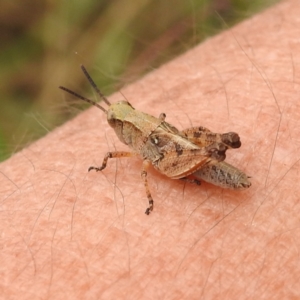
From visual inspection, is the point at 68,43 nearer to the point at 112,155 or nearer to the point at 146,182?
the point at 112,155

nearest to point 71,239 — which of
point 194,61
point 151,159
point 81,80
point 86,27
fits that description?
point 151,159

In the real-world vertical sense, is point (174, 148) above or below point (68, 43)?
below

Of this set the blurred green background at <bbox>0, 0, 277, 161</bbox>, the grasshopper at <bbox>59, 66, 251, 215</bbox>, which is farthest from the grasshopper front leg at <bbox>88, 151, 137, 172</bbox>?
the blurred green background at <bbox>0, 0, 277, 161</bbox>

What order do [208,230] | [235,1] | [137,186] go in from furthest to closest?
[235,1] < [137,186] < [208,230]

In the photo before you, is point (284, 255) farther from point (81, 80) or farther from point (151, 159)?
point (81, 80)

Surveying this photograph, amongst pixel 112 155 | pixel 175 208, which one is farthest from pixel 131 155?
pixel 175 208

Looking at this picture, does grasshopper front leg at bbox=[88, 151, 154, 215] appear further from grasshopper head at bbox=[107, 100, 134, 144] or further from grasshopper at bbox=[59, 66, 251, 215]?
grasshopper head at bbox=[107, 100, 134, 144]
